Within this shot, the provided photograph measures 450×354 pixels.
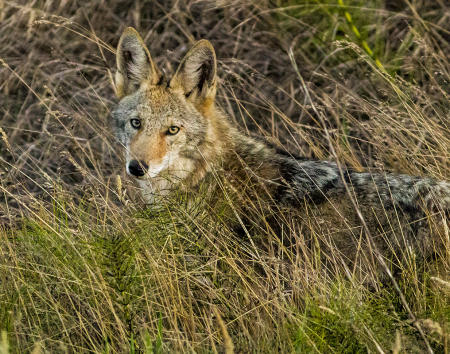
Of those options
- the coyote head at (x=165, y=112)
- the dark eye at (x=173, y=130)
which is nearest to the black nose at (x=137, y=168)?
the coyote head at (x=165, y=112)

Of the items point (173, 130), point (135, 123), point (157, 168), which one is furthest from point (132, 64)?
point (157, 168)

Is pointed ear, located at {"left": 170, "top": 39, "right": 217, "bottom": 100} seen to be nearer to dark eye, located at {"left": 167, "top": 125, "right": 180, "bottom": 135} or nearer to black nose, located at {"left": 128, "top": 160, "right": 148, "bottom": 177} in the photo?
dark eye, located at {"left": 167, "top": 125, "right": 180, "bottom": 135}

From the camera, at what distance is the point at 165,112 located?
4.22 meters

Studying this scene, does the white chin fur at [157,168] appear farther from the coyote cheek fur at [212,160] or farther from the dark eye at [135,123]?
the dark eye at [135,123]

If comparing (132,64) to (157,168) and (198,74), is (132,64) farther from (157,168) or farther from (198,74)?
(157,168)

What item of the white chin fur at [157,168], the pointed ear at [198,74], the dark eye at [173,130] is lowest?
the white chin fur at [157,168]

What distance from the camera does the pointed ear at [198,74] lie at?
4.27m

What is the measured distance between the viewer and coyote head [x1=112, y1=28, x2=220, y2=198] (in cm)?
411

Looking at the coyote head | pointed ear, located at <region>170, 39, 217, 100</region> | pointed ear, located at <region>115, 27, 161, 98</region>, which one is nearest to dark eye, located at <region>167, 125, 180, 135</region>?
the coyote head

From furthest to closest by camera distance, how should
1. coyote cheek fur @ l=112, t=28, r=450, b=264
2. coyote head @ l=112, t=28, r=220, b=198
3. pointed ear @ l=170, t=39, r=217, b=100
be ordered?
pointed ear @ l=170, t=39, r=217, b=100 < coyote head @ l=112, t=28, r=220, b=198 < coyote cheek fur @ l=112, t=28, r=450, b=264

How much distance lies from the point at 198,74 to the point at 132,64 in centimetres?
52

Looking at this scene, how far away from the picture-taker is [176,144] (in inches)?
164

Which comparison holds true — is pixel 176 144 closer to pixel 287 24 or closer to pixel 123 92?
pixel 123 92

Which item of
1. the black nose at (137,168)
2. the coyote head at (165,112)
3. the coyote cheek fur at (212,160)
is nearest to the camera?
the coyote cheek fur at (212,160)
